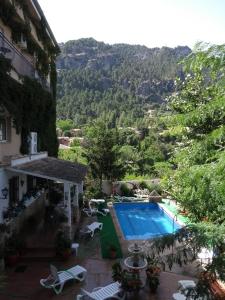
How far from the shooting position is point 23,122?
60.5 ft

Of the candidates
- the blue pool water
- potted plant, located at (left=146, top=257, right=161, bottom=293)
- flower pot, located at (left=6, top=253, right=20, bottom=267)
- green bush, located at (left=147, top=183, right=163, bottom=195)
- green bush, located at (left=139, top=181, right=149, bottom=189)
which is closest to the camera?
potted plant, located at (left=146, top=257, right=161, bottom=293)

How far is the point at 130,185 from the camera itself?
1318 inches

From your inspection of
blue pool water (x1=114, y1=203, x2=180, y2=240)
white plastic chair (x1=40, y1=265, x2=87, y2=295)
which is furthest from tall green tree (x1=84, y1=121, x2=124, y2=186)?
white plastic chair (x1=40, y1=265, x2=87, y2=295)

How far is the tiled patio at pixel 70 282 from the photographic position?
38.5 ft

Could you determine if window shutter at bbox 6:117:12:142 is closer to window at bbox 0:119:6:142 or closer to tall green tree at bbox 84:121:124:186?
window at bbox 0:119:6:142

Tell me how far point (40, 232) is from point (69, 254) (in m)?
3.13

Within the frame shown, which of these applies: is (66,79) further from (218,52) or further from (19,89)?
(218,52)

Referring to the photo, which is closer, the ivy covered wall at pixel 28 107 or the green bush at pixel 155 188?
the ivy covered wall at pixel 28 107

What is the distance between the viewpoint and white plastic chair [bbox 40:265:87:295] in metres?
11.9

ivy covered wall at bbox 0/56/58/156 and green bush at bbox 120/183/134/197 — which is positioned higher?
ivy covered wall at bbox 0/56/58/156

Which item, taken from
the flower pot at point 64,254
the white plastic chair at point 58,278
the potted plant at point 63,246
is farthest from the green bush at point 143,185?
A: the white plastic chair at point 58,278

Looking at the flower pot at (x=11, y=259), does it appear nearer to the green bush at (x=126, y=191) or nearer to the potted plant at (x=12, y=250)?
the potted plant at (x=12, y=250)

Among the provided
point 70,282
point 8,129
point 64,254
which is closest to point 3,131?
point 8,129

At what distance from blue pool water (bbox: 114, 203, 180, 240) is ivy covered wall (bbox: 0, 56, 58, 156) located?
7.75m
